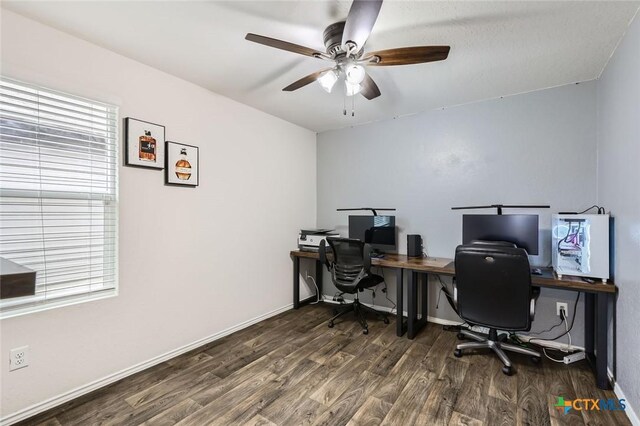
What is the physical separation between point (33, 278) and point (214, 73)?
210 cm

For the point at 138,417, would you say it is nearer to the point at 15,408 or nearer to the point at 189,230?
the point at 15,408

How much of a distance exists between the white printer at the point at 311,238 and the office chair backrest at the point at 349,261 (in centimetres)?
46

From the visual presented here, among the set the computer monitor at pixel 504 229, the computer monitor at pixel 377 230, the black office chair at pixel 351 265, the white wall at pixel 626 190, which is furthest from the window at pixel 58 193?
the white wall at pixel 626 190

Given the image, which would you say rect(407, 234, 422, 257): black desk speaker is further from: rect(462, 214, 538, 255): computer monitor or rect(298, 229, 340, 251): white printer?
rect(298, 229, 340, 251): white printer

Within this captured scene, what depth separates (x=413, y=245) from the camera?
10.6ft

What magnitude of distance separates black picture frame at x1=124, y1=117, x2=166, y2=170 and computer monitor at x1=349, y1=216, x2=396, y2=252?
2180 mm

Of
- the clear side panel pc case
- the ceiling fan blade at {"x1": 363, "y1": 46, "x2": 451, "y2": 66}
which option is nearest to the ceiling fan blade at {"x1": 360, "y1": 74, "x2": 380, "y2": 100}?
the ceiling fan blade at {"x1": 363, "y1": 46, "x2": 451, "y2": 66}

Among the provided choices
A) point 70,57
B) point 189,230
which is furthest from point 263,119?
point 70,57

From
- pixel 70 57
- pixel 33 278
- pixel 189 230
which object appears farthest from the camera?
pixel 189 230

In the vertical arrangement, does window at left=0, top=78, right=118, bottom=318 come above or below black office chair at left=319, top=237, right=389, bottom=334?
above

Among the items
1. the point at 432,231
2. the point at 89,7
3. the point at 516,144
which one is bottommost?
the point at 432,231

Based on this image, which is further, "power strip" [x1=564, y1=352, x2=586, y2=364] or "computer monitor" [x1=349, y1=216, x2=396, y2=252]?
"computer monitor" [x1=349, y1=216, x2=396, y2=252]

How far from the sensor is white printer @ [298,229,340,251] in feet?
11.9

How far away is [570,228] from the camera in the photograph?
90.3 inches
